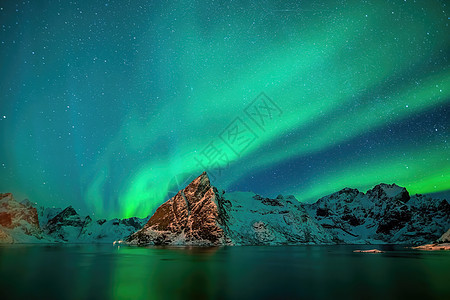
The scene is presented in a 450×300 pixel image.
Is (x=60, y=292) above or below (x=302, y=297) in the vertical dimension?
above

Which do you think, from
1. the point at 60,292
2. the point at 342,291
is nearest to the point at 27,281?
the point at 60,292

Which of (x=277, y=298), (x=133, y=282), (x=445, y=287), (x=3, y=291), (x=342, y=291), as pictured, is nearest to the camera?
(x=277, y=298)

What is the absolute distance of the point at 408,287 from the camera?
36438mm

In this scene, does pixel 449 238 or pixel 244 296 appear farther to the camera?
pixel 449 238

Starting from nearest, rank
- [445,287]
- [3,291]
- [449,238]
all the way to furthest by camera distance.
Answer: [3,291]
[445,287]
[449,238]

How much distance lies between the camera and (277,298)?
27.0m

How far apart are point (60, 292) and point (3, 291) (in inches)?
220

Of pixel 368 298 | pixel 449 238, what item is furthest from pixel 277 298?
pixel 449 238

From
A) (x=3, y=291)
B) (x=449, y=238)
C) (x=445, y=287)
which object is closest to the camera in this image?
(x=3, y=291)

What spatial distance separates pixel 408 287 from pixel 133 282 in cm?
3459

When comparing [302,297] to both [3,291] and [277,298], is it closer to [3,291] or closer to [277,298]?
[277,298]

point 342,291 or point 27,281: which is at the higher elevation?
point 27,281

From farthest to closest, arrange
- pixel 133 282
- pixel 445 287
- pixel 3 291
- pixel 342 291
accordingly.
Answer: pixel 133 282 < pixel 445 287 < pixel 342 291 < pixel 3 291

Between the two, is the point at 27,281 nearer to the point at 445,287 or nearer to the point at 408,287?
the point at 408,287
